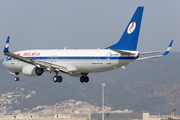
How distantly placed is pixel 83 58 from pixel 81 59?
0.34m

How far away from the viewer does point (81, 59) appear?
67188 mm

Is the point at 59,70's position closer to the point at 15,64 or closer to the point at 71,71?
the point at 71,71

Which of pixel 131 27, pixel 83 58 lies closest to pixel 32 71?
pixel 83 58

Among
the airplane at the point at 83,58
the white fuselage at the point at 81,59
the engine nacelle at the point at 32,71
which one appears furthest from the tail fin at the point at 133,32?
the engine nacelle at the point at 32,71

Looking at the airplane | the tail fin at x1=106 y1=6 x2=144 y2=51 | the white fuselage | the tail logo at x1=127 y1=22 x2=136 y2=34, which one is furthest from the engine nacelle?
the tail logo at x1=127 y1=22 x2=136 y2=34

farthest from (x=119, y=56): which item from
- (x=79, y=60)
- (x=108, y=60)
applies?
(x=79, y=60)

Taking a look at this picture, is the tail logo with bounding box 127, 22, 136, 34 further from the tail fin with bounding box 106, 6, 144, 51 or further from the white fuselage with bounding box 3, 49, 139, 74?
the white fuselage with bounding box 3, 49, 139, 74

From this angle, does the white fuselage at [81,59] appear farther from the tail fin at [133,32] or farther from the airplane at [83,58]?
the tail fin at [133,32]

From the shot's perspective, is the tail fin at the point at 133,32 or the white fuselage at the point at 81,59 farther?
the white fuselage at the point at 81,59

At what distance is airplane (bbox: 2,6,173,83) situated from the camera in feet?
209

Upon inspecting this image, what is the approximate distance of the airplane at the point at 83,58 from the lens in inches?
2502

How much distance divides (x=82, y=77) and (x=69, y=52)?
5137 millimetres

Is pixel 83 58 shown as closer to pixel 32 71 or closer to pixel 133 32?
pixel 32 71

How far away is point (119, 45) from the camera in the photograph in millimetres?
64750
